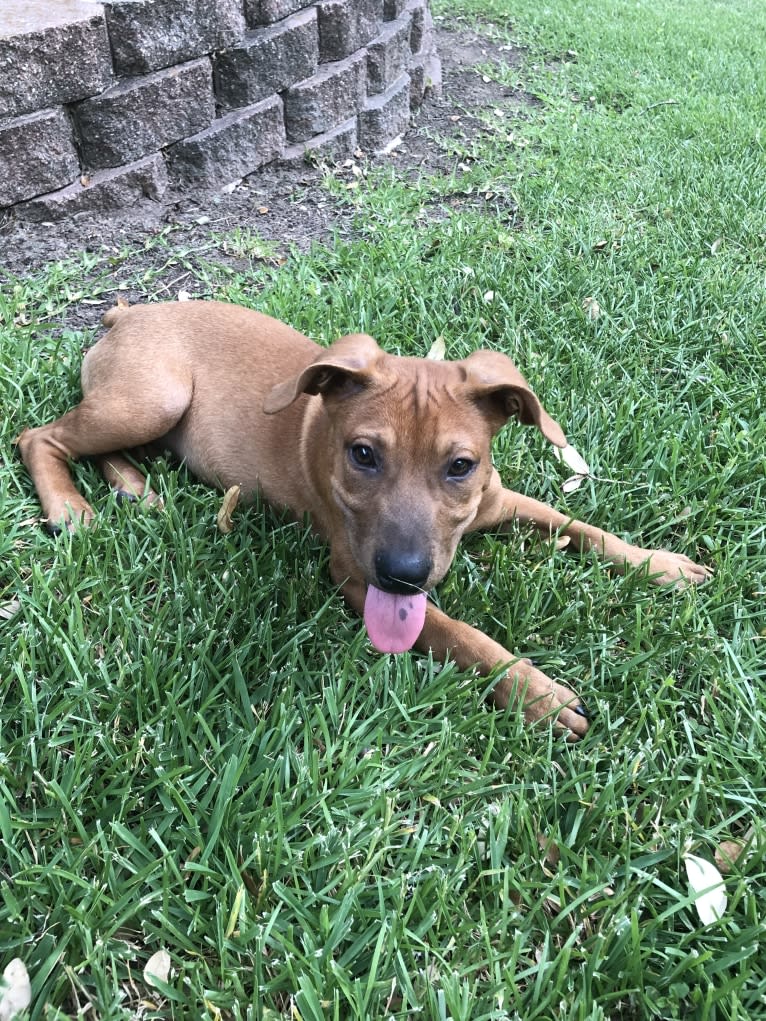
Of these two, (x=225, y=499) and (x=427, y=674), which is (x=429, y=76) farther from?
(x=427, y=674)

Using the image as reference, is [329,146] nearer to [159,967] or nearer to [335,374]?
[335,374]

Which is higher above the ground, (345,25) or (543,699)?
(345,25)

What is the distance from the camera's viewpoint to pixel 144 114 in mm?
5043

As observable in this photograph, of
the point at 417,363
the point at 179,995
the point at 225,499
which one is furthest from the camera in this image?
the point at 225,499

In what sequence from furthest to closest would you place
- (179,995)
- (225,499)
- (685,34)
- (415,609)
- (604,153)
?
(685,34) → (604,153) → (225,499) → (415,609) → (179,995)

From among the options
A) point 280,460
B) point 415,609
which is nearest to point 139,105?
point 280,460

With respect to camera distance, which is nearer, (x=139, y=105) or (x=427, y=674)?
(x=427, y=674)

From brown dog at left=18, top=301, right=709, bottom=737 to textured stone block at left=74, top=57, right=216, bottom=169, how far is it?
156 centimetres

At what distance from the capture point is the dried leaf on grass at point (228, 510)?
331 centimetres

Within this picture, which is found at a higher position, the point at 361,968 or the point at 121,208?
the point at 121,208

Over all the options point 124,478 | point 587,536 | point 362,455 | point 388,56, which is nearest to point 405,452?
point 362,455

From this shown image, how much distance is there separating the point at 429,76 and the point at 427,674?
761 cm

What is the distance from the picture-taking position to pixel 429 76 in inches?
328

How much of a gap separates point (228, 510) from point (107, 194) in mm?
2936
